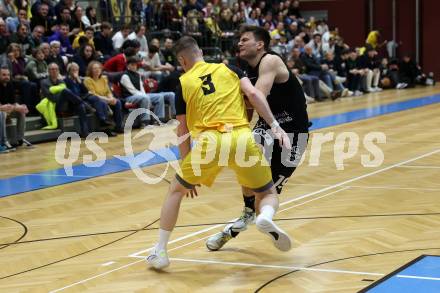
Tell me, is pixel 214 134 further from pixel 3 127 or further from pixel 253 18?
pixel 253 18

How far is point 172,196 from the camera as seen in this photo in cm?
540

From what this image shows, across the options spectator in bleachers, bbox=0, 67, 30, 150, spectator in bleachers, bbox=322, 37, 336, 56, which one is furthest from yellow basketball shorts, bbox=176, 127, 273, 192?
spectator in bleachers, bbox=322, 37, 336, 56

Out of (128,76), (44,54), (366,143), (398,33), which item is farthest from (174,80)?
(398,33)

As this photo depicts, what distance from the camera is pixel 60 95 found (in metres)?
14.2

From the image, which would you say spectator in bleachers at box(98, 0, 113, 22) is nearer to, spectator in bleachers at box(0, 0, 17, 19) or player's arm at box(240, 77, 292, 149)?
spectator in bleachers at box(0, 0, 17, 19)

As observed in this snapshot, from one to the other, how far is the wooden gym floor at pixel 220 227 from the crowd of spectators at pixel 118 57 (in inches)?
151

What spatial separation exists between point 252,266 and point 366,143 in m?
7.05

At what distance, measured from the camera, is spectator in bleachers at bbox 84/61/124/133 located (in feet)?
48.9

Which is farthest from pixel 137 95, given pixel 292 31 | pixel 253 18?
pixel 292 31

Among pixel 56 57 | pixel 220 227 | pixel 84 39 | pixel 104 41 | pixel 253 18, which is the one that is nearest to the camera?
pixel 220 227

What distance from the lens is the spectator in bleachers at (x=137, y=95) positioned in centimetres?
1565

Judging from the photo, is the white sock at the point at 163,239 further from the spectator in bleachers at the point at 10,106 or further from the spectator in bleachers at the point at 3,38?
the spectator in bleachers at the point at 3,38

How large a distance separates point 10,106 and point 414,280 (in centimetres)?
956

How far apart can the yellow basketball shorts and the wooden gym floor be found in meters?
0.67
